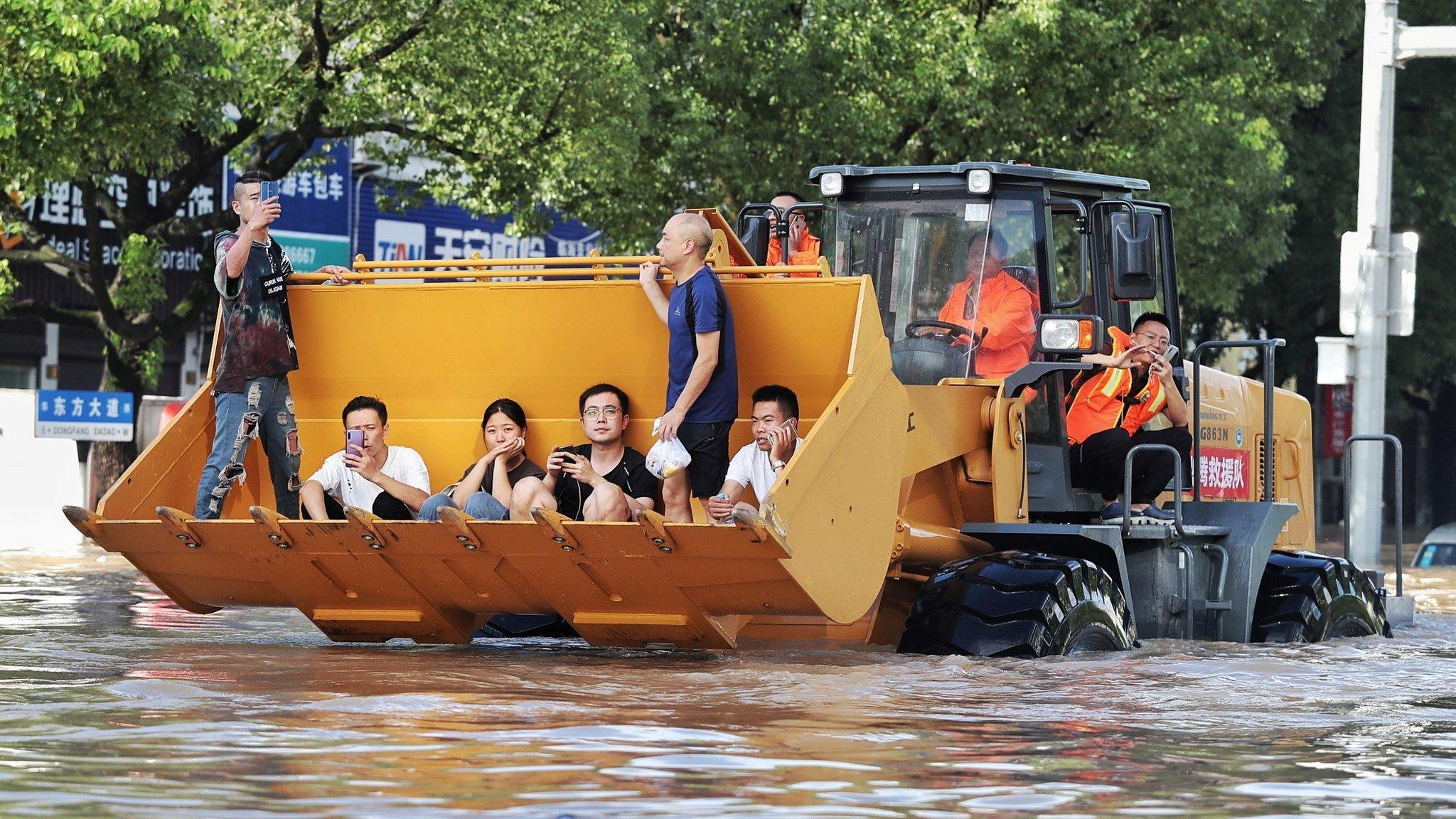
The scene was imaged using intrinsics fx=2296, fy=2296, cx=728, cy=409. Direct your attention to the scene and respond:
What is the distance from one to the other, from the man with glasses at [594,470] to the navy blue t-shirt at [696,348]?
1.53ft

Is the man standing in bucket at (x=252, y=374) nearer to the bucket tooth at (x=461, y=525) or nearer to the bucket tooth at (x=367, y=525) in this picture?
the bucket tooth at (x=367, y=525)

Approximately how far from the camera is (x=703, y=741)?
24.5 feet

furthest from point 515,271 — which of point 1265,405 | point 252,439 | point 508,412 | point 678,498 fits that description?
point 1265,405

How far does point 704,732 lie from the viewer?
769cm

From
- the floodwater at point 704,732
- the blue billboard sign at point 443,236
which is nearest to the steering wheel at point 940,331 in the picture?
the floodwater at point 704,732

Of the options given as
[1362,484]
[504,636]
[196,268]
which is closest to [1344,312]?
[1362,484]

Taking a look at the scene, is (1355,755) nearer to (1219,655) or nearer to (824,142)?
(1219,655)

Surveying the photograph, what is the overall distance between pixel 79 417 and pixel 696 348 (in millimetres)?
16326

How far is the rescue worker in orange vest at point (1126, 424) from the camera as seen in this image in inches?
458

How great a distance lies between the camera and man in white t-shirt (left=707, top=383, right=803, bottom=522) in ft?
32.7

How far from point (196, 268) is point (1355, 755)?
87.9ft

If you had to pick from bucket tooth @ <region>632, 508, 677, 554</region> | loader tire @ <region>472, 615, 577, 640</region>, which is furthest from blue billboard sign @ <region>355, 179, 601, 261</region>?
bucket tooth @ <region>632, 508, 677, 554</region>

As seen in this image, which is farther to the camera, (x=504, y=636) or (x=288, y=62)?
(x=288, y=62)

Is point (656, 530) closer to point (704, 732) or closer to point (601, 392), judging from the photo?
point (601, 392)
